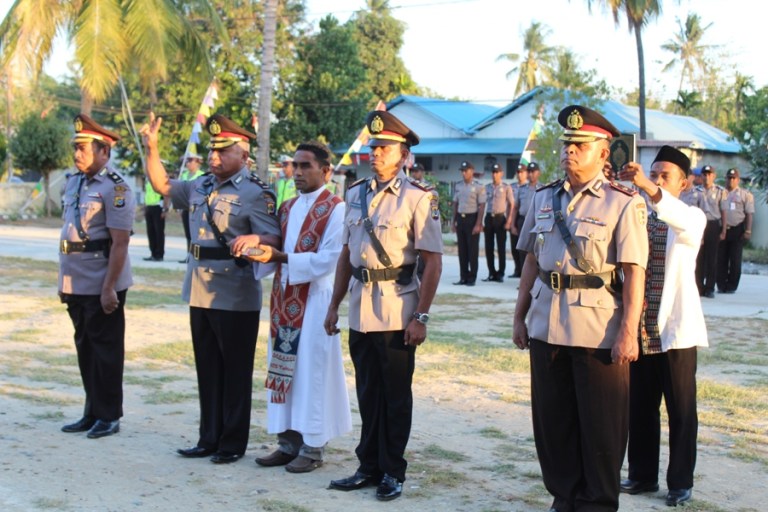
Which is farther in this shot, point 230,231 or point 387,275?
point 230,231

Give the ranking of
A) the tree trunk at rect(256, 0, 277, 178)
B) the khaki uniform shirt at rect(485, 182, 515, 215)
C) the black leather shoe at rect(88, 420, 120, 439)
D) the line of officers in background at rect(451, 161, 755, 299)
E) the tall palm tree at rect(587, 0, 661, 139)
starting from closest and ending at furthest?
the black leather shoe at rect(88, 420, 120, 439)
the line of officers in background at rect(451, 161, 755, 299)
the khaki uniform shirt at rect(485, 182, 515, 215)
the tree trunk at rect(256, 0, 277, 178)
the tall palm tree at rect(587, 0, 661, 139)

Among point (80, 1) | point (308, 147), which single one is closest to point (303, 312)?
point (308, 147)

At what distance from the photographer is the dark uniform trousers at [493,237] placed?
1669cm

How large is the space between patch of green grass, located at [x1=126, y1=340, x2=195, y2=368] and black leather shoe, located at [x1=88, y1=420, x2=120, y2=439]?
2.38 meters

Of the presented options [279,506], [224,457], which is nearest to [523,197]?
[224,457]

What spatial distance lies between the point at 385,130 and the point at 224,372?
181 cm

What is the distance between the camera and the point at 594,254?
14.9 ft

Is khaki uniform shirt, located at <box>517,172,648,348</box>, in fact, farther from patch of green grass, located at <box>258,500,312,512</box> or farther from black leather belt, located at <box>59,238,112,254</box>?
black leather belt, located at <box>59,238,112,254</box>

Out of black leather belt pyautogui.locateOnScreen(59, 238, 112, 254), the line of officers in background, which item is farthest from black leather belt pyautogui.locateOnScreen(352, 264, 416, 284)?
the line of officers in background

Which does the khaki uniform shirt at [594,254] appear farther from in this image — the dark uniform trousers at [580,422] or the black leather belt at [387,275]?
the black leather belt at [387,275]

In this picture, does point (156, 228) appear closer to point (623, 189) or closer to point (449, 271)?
point (449, 271)

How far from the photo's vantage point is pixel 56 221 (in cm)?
3209

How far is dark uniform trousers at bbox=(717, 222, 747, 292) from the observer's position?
15.4 metres

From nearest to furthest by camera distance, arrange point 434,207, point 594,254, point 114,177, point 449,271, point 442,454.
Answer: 1. point 594,254
2. point 434,207
3. point 442,454
4. point 114,177
5. point 449,271
